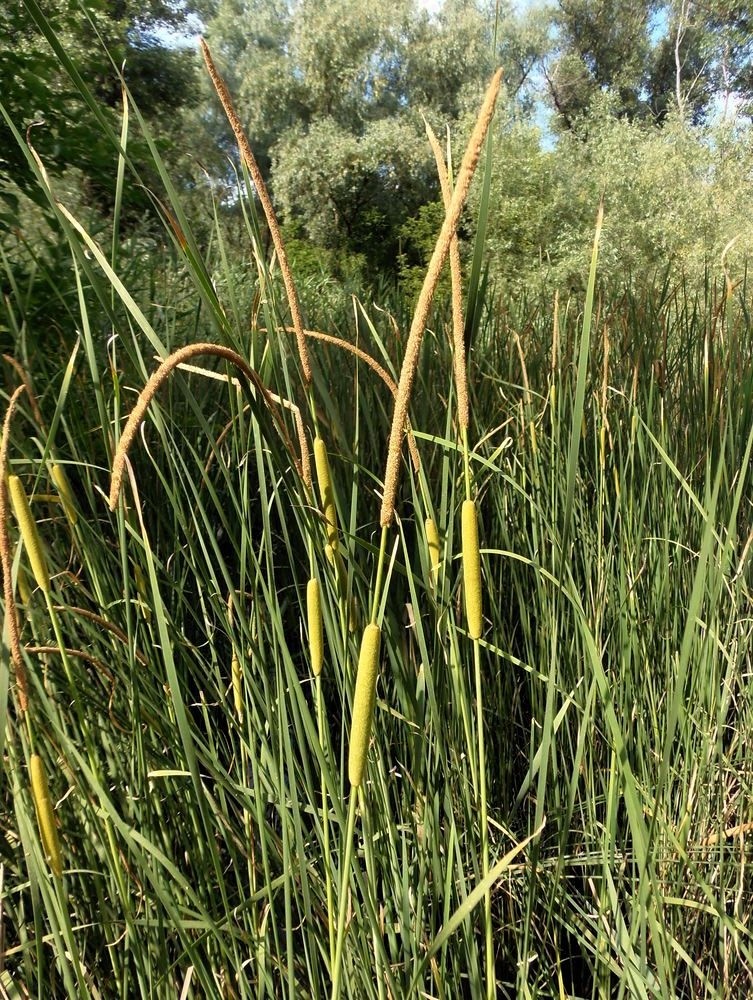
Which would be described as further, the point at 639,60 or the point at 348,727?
the point at 639,60

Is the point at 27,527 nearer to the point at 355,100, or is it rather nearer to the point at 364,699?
the point at 364,699

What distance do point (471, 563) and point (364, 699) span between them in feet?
0.31

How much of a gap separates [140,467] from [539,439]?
0.65 m

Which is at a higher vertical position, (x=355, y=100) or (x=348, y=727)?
(x=355, y=100)

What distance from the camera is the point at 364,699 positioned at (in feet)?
1.13

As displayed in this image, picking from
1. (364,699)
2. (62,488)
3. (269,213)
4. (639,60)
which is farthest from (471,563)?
(639,60)

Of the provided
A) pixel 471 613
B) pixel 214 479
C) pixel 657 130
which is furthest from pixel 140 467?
pixel 657 130

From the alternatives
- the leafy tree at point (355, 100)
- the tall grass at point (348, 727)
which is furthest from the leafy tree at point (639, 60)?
the tall grass at point (348, 727)

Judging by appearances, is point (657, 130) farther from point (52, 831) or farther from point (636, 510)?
point (52, 831)

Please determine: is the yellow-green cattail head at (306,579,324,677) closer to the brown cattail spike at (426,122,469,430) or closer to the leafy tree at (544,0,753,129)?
the brown cattail spike at (426,122,469,430)

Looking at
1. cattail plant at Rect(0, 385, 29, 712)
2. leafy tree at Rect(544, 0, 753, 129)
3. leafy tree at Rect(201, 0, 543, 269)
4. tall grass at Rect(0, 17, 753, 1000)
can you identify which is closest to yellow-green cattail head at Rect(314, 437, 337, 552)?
tall grass at Rect(0, 17, 753, 1000)

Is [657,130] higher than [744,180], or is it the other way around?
[657,130]

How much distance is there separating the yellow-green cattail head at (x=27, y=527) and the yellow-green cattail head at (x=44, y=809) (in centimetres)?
10

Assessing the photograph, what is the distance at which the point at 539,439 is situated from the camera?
1.11 meters
